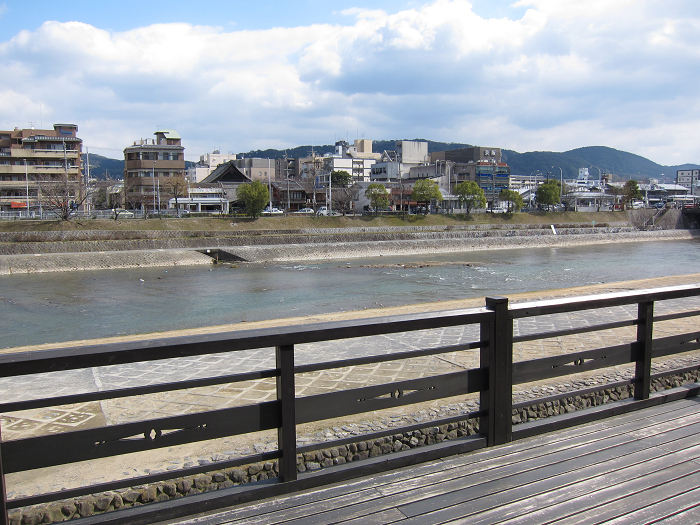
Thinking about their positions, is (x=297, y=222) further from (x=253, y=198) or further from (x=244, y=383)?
(x=244, y=383)

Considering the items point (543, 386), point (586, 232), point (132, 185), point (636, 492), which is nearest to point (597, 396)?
point (543, 386)

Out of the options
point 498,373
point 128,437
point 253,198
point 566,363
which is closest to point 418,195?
point 253,198

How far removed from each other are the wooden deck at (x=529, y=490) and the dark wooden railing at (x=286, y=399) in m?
0.09

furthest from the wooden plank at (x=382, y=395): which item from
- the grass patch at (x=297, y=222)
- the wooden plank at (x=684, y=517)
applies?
the grass patch at (x=297, y=222)

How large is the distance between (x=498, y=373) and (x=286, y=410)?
54.6 inches

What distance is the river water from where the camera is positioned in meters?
17.2

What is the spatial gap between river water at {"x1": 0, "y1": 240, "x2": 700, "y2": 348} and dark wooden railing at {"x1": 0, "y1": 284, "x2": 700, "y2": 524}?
45.0 ft

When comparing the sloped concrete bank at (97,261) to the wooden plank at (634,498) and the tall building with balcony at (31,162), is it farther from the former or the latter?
the wooden plank at (634,498)

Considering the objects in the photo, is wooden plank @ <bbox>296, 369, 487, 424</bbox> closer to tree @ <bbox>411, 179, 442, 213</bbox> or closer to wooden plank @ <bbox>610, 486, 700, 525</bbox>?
wooden plank @ <bbox>610, 486, 700, 525</bbox>

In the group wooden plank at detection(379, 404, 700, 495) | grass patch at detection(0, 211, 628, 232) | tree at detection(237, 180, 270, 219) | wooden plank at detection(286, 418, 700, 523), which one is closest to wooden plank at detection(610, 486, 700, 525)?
wooden plank at detection(286, 418, 700, 523)

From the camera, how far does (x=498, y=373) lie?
10.9 feet

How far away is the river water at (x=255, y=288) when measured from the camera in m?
17.2

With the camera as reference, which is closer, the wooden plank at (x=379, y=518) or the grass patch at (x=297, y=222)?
the wooden plank at (x=379, y=518)

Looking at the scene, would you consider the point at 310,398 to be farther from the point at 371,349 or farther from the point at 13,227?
the point at 13,227
